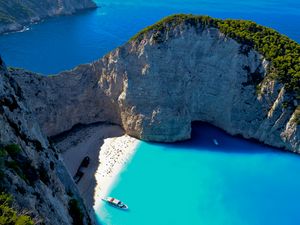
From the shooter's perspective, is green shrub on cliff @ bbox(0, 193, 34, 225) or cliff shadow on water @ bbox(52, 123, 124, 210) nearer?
green shrub on cliff @ bbox(0, 193, 34, 225)

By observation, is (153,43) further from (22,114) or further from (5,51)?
(5,51)

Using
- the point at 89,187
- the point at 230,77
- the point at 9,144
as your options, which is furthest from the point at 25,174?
the point at 230,77

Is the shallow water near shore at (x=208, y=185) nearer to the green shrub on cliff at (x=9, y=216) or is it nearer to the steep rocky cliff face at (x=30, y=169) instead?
the steep rocky cliff face at (x=30, y=169)

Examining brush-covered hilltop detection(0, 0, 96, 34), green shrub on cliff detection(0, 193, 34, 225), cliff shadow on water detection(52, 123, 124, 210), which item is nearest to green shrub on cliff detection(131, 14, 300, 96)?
cliff shadow on water detection(52, 123, 124, 210)

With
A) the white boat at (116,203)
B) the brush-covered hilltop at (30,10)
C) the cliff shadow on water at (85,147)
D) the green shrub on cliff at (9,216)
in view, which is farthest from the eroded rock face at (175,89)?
the brush-covered hilltop at (30,10)

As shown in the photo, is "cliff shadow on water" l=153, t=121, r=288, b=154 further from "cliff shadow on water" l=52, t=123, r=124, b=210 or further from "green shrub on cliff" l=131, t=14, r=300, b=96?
"green shrub on cliff" l=131, t=14, r=300, b=96

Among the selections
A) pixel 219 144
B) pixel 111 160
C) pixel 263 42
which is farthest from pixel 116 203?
pixel 263 42
